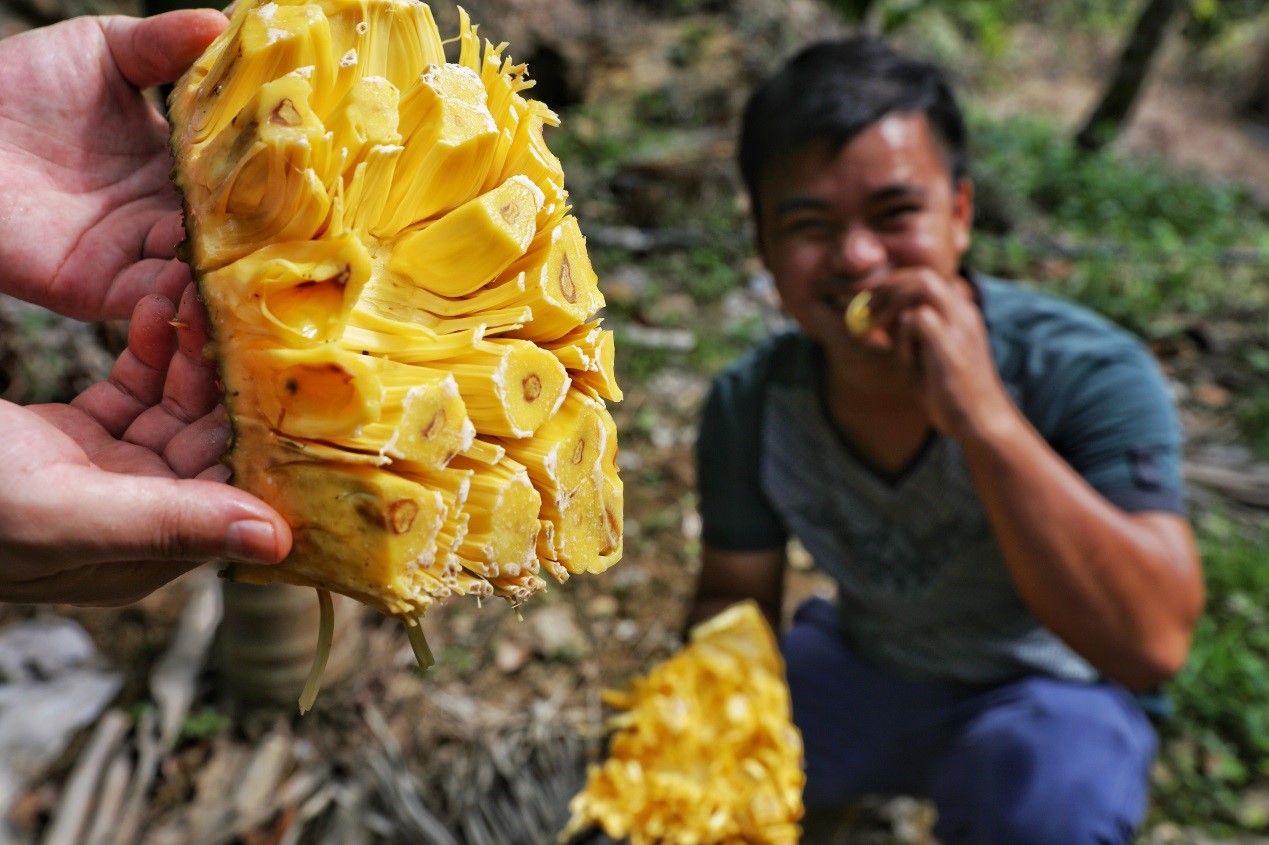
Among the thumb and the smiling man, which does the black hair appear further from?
the thumb

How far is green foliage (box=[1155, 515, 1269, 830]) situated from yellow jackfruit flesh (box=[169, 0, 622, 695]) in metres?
2.46

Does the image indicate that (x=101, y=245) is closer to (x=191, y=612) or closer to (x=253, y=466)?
(x=253, y=466)

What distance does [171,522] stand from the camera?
0.87 meters

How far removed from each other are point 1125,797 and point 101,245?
224 centimetres

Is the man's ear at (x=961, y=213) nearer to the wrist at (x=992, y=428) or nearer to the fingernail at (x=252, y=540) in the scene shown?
the wrist at (x=992, y=428)

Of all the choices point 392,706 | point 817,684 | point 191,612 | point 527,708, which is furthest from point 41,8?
point 817,684

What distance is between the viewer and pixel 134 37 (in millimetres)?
1258

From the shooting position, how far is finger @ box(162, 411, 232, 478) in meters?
1.00

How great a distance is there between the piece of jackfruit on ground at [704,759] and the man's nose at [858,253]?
0.88 meters

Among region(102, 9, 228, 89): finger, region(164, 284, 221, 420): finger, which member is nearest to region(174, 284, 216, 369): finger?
region(164, 284, 221, 420): finger

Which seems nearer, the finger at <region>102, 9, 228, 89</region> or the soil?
the finger at <region>102, 9, 228, 89</region>

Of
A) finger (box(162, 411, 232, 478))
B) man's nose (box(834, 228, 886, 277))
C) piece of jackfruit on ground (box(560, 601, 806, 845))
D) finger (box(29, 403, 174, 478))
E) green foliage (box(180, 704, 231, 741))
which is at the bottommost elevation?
green foliage (box(180, 704, 231, 741))

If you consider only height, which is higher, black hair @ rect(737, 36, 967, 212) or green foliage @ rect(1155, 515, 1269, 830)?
black hair @ rect(737, 36, 967, 212)

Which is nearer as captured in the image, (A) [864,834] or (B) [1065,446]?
(B) [1065,446]
